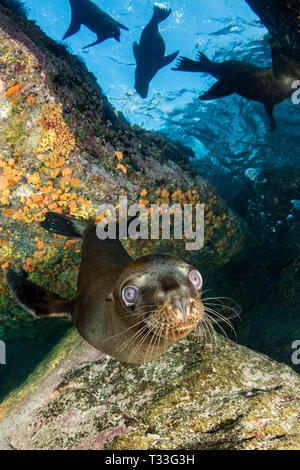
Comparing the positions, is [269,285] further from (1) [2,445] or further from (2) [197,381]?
(1) [2,445]

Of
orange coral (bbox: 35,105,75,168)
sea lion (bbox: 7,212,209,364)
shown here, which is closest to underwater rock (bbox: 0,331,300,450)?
sea lion (bbox: 7,212,209,364)

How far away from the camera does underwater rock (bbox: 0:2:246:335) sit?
2275 millimetres

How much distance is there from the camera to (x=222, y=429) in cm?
171

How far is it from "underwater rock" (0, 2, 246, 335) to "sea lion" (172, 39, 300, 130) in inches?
77.7

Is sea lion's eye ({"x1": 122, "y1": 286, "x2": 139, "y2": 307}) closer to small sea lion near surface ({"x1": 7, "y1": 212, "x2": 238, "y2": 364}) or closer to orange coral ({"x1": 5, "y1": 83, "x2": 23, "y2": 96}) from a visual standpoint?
small sea lion near surface ({"x1": 7, "y1": 212, "x2": 238, "y2": 364})

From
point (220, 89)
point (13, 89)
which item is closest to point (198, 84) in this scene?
point (220, 89)

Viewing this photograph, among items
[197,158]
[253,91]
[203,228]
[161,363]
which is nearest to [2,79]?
[161,363]

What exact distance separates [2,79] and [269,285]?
6.08 metres

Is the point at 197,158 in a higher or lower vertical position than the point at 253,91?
higher

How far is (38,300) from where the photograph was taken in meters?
2.53

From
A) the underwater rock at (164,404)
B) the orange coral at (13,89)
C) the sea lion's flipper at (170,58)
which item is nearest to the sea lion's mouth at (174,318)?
the underwater rock at (164,404)
